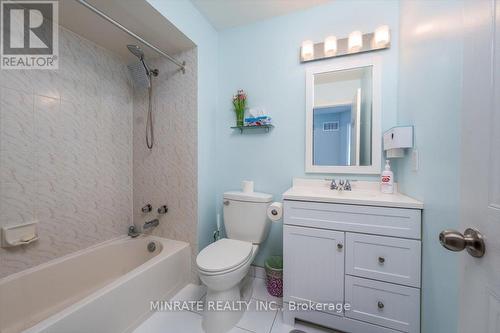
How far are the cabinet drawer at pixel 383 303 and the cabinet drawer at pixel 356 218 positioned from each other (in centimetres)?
29

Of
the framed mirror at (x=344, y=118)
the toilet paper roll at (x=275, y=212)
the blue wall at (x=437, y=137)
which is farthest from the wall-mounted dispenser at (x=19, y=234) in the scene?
the blue wall at (x=437, y=137)

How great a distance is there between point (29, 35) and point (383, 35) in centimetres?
235

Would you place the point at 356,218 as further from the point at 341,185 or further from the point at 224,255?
the point at 224,255

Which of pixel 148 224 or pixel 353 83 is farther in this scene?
pixel 148 224

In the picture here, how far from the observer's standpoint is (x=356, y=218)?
108cm

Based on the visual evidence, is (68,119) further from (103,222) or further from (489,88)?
(489,88)

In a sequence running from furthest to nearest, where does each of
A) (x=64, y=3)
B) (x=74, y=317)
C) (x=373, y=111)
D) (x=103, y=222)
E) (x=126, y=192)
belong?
(x=126, y=192) → (x=103, y=222) → (x=373, y=111) → (x=64, y=3) → (x=74, y=317)

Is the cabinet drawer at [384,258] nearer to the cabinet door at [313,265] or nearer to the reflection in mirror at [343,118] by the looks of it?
the cabinet door at [313,265]

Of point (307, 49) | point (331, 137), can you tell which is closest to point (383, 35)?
point (307, 49)

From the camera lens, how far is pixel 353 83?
57.8 inches

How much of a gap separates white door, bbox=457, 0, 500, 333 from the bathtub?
4.83 feet

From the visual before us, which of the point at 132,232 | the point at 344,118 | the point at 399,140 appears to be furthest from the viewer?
the point at 132,232

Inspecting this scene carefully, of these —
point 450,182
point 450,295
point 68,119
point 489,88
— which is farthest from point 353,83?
point 68,119

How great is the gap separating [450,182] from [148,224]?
6.53 feet
